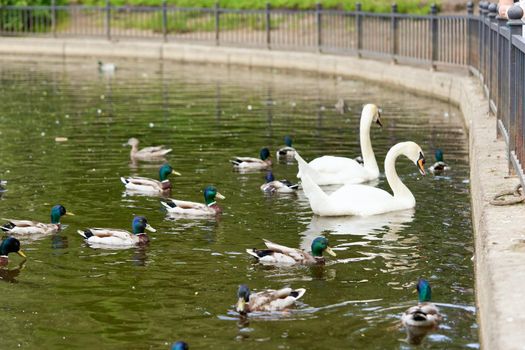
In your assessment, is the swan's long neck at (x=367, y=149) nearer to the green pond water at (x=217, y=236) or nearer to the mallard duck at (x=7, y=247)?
the green pond water at (x=217, y=236)

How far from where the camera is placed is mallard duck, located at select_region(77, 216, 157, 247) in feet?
46.3

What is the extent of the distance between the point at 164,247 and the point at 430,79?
16.1 meters

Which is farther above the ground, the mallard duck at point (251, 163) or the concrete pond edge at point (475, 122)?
the concrete pond edge at point (475, 122)

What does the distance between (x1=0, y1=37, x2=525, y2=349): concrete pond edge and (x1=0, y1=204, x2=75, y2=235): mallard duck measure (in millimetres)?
4699

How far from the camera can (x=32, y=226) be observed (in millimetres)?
14750

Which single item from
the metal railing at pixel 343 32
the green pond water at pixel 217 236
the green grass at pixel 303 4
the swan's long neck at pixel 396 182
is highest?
the green grass at pixel 303 4

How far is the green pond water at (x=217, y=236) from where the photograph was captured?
1070 cm

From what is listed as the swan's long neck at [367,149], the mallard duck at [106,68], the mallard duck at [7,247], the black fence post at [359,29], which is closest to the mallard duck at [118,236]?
the mallard duck at [7,247]

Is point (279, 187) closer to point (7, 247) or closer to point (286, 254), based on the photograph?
point (286, 254)

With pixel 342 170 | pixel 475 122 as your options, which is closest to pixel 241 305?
pixel 342 170

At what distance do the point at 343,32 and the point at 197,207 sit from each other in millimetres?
21511

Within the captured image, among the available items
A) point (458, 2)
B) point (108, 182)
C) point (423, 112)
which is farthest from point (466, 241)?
point (458, 2)

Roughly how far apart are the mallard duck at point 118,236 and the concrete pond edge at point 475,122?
11.7ft

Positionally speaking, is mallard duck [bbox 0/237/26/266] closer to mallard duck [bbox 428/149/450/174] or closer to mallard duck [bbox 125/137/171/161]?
mallard duck [bbox 428/149/450/174]
